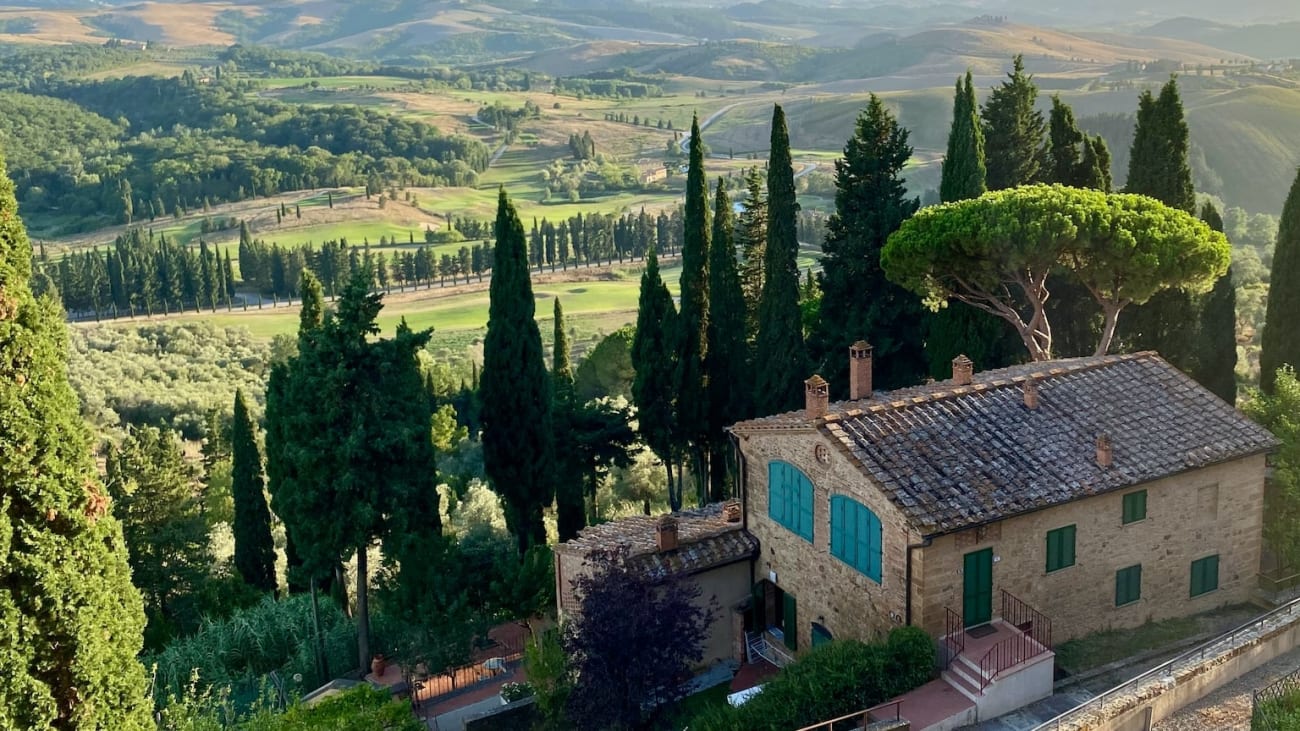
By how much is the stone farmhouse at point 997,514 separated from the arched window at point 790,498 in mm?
38

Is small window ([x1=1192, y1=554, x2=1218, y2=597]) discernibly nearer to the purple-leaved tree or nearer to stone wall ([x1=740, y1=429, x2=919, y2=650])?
stone wall ([x1=740, y1=429, x2=919, y2=650])

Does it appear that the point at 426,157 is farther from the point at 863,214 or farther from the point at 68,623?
the point at 68,623

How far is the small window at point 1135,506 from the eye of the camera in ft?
65.5

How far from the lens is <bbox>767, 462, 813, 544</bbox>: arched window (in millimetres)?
20594

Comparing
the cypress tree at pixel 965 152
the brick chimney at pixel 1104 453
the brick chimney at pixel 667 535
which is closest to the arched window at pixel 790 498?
the brick chimney at pixel 667 535

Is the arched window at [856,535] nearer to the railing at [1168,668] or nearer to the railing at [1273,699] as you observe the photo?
the railing at [1168,668]

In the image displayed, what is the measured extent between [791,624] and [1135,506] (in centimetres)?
649

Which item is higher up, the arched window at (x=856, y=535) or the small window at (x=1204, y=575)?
the arched window at (x=856, y=535)

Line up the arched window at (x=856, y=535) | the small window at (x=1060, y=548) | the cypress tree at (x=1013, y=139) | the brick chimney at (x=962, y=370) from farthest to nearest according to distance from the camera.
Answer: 1. the cypress tree at (x=1013, y=139)
2. the brick chimney at (x=962, y=370)
3. the small window at (x=1060, y=548)
4. the arched window at (x=856, y=535)

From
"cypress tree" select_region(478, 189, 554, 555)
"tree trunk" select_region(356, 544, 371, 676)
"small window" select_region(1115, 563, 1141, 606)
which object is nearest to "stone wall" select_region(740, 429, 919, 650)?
"small window" select_region(1115, 563, 1141, 606)

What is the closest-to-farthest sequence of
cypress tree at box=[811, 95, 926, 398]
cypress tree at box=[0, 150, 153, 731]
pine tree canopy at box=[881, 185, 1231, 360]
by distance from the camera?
cypress tree at box=[0, 150, 153, 731]
pine tree canopy at box=[881, 185, 1231, 360]
cypress tree at box=[811, 95, 926, 398]

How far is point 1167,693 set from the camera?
16078 millimetres

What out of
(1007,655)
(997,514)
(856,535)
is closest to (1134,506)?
(997,514)

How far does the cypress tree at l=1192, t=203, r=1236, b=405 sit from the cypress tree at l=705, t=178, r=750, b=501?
1197 centimetres
